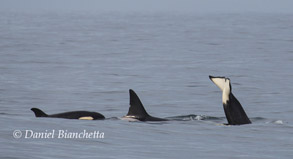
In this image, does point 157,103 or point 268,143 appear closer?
point 268,143

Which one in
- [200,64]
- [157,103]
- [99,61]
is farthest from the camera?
[99,61]

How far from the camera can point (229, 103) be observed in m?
14.0

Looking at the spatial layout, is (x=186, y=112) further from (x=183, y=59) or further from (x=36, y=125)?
(x=183, y=59)

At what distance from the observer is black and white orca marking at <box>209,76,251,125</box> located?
45.7 ft

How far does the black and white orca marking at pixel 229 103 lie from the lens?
13.9 m

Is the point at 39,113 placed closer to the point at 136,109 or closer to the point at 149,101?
the point at 136,109

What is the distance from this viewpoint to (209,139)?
12531mm

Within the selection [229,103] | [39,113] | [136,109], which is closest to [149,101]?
[136,109]

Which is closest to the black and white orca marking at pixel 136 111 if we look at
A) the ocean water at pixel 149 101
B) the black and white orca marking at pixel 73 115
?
the ocean water at pixel 149 101

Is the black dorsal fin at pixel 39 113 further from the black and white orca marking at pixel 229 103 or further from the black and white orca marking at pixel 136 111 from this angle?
the black and white orca marking at pixel 229 103

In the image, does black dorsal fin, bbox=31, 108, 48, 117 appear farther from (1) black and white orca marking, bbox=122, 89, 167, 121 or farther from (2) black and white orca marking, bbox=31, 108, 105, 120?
(1) black and white orca marking, bbox=122, 89, 167, 121

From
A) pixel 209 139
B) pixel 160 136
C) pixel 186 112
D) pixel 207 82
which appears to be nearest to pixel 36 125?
pixel 160 136

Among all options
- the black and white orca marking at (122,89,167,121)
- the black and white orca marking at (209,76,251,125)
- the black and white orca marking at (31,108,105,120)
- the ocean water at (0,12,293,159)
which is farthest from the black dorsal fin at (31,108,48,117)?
the black and white orca marking at (209,76,251,125)

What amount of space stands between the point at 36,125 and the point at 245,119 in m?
3.88
